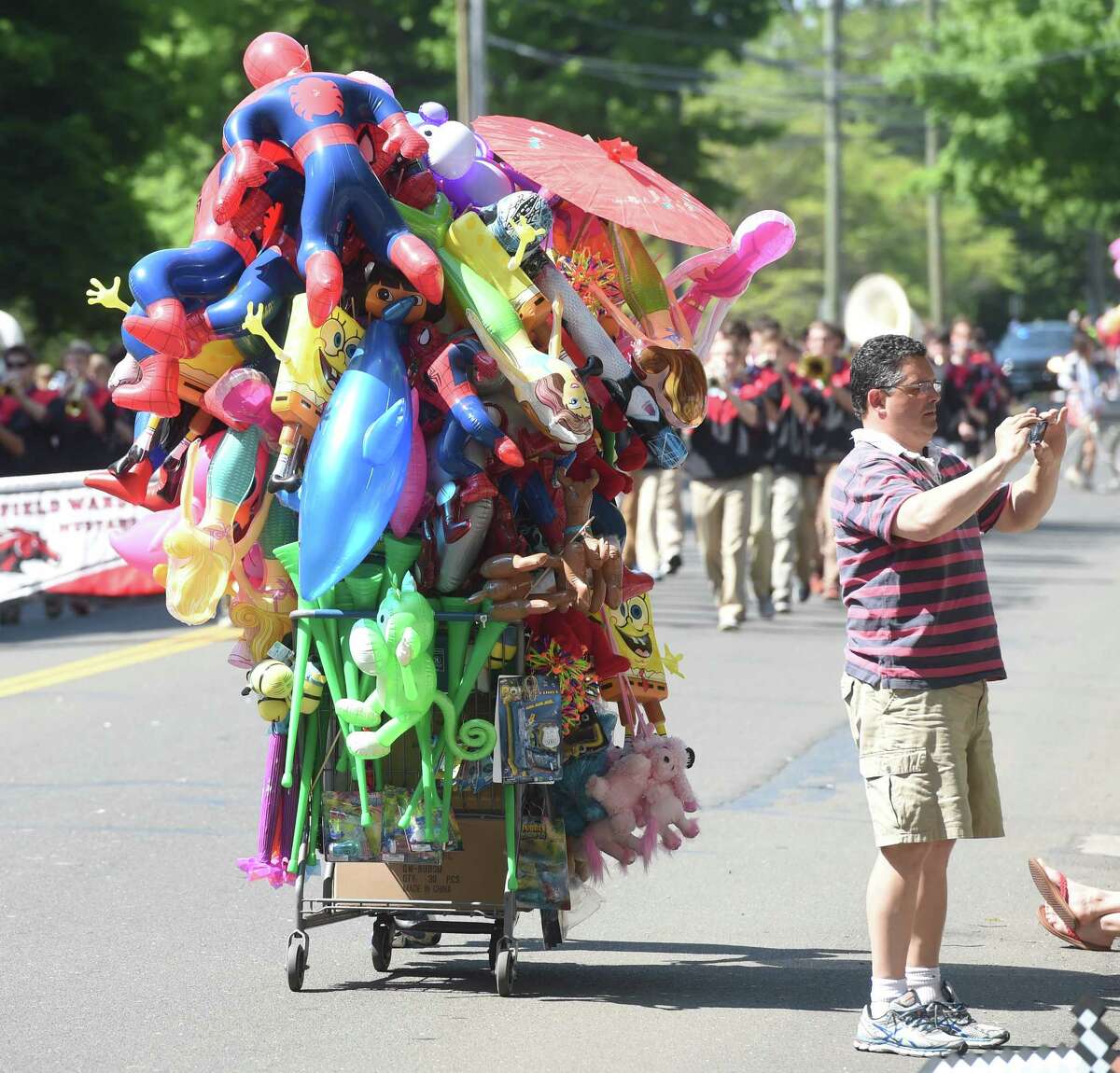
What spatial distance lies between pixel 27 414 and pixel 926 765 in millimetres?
12431

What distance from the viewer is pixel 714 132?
134 feet

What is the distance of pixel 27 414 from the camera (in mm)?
16484

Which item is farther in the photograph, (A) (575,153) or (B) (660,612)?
(B) (660,612)

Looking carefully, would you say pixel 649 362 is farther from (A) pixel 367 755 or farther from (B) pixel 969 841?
(B) pixel 969 841

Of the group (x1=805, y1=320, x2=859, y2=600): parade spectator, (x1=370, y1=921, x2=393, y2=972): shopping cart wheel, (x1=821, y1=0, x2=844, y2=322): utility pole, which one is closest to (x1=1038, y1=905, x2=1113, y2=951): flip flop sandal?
(x1=370, y1=921, x2=393, y2=972): shopping cart wheel

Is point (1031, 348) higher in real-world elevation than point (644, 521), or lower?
higher

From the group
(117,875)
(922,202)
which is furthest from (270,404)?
(922,202)

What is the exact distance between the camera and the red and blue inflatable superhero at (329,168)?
5.54 meters

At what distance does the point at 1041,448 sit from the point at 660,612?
1014 cm

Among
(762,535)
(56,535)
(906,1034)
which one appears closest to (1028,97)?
(762,535)

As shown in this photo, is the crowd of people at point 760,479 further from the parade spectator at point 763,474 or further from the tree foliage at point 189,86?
the tree foliage at point 189,86

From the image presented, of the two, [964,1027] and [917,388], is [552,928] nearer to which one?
[964,1027]

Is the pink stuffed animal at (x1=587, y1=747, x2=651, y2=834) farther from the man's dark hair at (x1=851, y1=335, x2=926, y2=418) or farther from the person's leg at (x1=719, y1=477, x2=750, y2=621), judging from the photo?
the person's leg at (x1=719, y1=477, x2=750, y2=621)

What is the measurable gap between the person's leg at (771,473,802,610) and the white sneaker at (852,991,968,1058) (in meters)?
10.1
